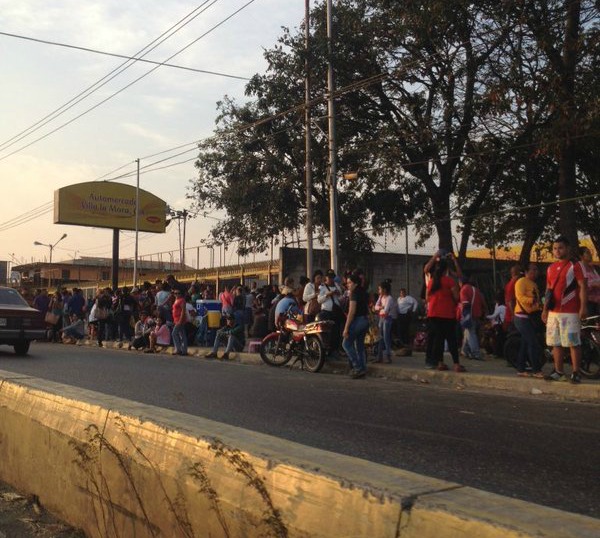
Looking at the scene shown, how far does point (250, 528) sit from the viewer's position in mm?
2723

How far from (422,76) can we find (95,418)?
60.5 ft

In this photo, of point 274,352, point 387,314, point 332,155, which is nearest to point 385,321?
point 387,314

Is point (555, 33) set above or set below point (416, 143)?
above

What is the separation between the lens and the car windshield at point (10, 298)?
16.0 meters

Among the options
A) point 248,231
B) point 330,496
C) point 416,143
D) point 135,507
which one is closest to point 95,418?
point 135,507

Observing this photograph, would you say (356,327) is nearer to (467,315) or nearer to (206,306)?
(467,315)

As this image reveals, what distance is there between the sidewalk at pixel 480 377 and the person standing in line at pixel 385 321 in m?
0.28

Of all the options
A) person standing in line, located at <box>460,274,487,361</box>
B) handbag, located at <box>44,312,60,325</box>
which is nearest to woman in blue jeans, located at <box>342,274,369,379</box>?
person standing in line, located at <box>460,274,487,361</box>

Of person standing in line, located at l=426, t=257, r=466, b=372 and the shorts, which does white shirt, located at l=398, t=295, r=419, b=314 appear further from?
the shorts

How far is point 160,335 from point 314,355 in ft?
20.7

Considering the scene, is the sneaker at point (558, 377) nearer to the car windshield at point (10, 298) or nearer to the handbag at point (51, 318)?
the car windshield at point (10, 298)

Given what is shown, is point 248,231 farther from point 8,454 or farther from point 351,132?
point 8,454

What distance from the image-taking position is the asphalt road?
4.90 m

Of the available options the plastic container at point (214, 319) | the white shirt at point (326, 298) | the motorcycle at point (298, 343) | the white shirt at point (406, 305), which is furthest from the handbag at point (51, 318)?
the white shirt at point (326, 298)
